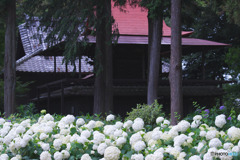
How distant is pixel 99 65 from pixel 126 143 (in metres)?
9.11

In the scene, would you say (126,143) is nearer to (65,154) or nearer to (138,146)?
(138,146)

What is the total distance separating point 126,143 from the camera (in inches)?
169

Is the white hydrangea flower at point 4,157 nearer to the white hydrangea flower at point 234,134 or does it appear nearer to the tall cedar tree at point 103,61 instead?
the white hydrangea flower at point 234,134

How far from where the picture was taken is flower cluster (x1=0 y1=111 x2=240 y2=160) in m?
3.75

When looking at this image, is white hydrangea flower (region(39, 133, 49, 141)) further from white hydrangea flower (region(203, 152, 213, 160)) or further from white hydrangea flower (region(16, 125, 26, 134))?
white hydrangea flower (region(203, 152, 213, 160))

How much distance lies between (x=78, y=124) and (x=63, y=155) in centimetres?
109

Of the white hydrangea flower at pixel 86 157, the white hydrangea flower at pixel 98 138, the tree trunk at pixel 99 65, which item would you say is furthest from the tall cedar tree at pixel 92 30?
the white hydrangea flower at pixel 86 157

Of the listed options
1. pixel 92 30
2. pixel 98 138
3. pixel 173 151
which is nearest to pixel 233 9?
pixel 92 30

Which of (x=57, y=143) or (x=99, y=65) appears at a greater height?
(x=99, y=65)

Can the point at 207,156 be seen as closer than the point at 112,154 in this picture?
Yes

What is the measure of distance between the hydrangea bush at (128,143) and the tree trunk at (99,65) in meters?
8.39

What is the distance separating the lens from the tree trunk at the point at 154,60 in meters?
13.9

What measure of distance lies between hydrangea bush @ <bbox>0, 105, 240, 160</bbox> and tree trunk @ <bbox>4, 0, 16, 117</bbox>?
1011cm

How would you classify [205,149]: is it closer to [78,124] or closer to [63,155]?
[63,155]
